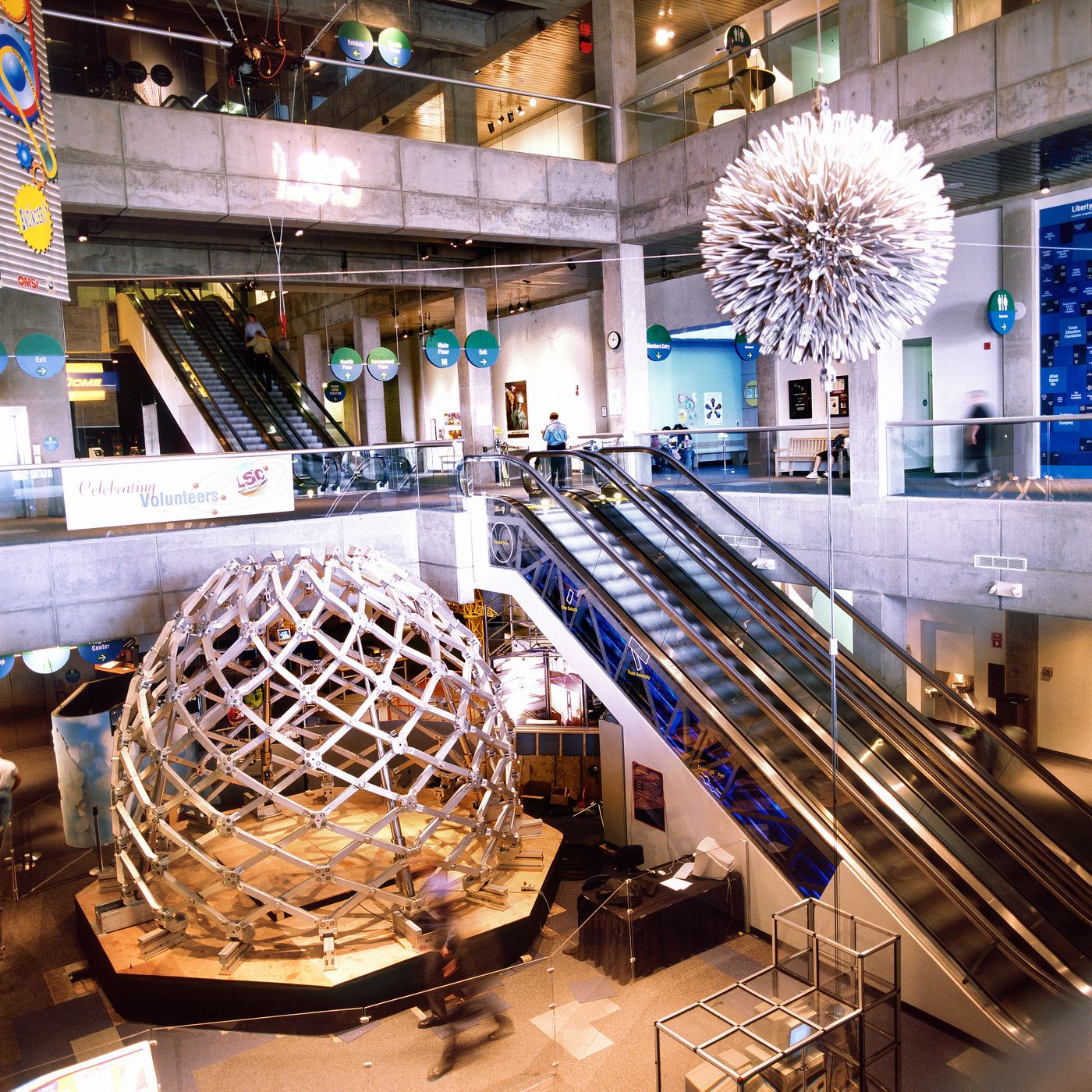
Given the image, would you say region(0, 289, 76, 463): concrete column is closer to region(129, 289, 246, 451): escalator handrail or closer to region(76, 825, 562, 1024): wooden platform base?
region(129, 289, 246, 451): escalator handrail

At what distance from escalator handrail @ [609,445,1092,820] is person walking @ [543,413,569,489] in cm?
72

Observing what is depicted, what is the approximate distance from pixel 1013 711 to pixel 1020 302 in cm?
547

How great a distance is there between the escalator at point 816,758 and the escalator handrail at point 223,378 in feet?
27.7

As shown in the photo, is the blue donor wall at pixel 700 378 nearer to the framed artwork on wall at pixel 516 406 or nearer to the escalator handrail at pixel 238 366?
the framed artwork on wall at pixel 516 406

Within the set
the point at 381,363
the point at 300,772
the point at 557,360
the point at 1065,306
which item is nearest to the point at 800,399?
the point at 1065,306

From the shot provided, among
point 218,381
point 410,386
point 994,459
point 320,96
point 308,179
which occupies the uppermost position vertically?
point 320,96

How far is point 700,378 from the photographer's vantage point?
21.5 m

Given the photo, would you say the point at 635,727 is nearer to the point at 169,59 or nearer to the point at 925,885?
the point at 925,885

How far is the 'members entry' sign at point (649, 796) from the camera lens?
9.12 m

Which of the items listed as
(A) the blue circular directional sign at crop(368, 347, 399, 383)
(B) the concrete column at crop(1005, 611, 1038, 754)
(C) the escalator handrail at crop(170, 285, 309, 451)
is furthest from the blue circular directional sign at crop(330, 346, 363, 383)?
(B) the concrete column at crop(1005, 611, 1038, 754)

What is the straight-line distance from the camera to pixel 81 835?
10.5 meters

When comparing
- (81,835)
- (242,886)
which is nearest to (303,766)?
(242,886)

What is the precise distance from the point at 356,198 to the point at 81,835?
29.0ft

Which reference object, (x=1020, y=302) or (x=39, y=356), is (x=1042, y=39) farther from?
(x=39, y=356)
